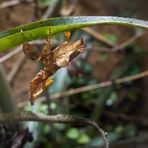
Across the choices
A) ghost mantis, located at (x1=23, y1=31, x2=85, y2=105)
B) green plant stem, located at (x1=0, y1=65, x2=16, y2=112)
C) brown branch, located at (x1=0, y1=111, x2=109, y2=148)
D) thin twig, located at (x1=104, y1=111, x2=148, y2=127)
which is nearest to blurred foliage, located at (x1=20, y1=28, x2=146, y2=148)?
thin twig, located at (x1=104, y1=111, x2=148, y2=127)

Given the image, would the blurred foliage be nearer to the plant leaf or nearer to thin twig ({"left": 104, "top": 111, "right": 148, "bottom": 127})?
thin twig ({"left": 104, "top": 111, "right": 148, "bottom": 127})

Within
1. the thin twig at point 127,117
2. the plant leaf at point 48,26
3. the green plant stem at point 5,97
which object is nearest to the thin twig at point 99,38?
the thin twig at point 127,117

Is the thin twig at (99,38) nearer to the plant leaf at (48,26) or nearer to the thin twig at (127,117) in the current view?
the thin twig at (127,117)

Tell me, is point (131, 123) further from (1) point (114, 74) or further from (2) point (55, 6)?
(2) point (55, 6)

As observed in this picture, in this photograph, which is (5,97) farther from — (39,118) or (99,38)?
(99,38)

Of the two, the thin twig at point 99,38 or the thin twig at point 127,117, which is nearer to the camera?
the thin twig at point 99,38

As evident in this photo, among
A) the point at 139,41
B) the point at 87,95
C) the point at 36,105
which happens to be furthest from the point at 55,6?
the point at 139,41

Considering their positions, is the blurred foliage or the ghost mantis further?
the blurred foliage

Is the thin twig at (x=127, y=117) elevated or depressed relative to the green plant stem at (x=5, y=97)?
elevated

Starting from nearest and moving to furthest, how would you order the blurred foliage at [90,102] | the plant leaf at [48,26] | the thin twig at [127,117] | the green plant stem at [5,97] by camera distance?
the plant leaf at [48,26] < the green plant stem at [5,97] < the blurred foliage at [90,102] < the thin twig at [127,117]
